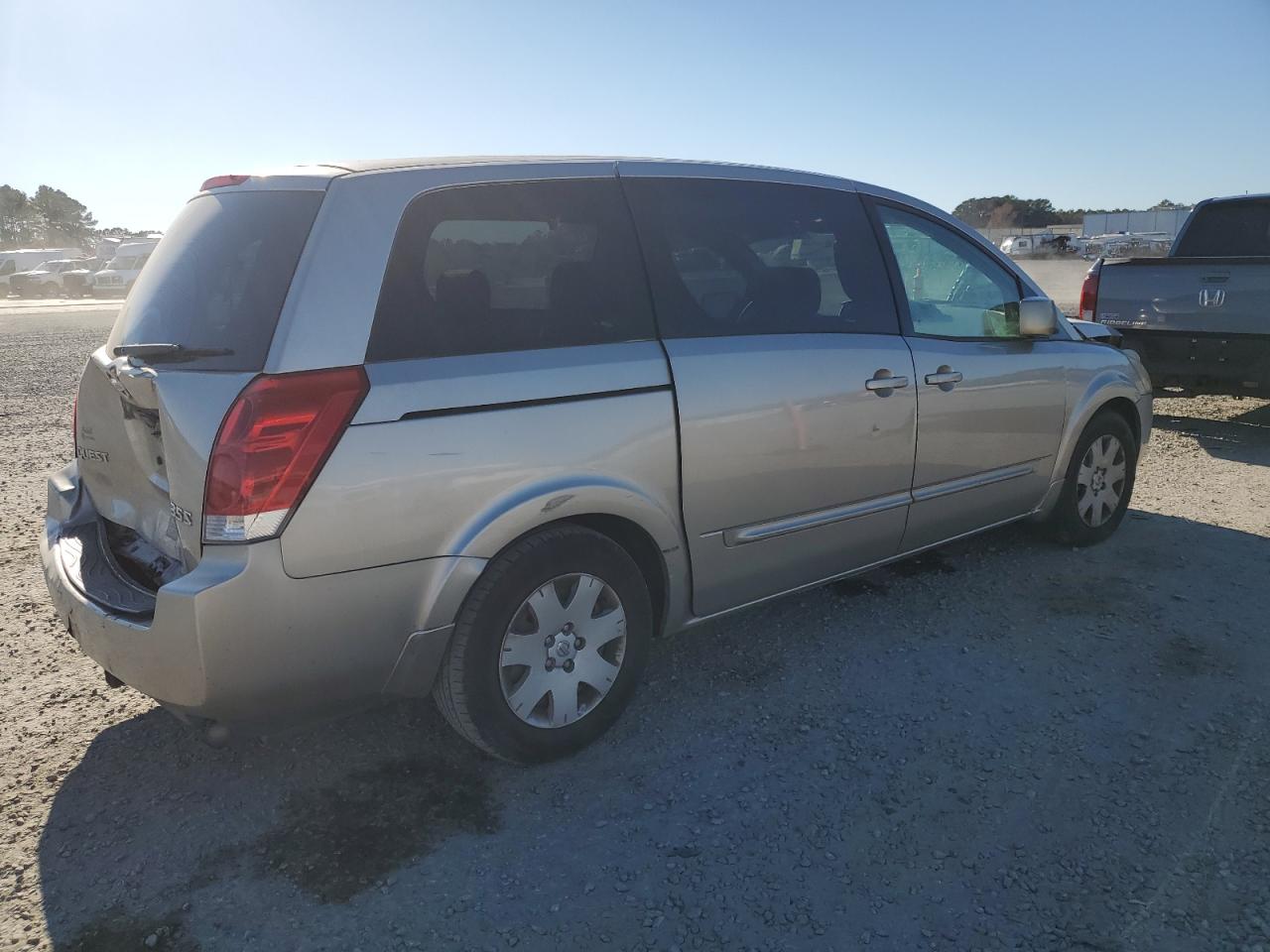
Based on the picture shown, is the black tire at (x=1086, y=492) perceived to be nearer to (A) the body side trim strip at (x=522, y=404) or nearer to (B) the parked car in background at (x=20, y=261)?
(A) the body side trim strip at (x=522, y=404)

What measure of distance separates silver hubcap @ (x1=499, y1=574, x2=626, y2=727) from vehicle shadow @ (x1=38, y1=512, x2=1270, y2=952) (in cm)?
22

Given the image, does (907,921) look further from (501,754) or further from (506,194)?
(506,194)

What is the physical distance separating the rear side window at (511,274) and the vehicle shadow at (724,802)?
1375mm

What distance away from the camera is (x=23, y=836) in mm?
2686

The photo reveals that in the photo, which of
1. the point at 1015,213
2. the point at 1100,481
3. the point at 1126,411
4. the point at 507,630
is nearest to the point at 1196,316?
the point at 1126,411

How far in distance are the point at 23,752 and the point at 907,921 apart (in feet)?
9.29

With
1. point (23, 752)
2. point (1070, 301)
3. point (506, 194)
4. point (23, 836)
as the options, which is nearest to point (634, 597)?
point (506, 194)

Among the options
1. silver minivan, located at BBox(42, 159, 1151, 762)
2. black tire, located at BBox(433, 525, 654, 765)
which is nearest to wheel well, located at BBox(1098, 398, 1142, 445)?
silver minivan, located at BBox(42, 159, 1151, 762)

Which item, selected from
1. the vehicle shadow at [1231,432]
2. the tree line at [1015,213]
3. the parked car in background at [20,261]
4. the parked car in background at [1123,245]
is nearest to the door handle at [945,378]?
the vehicle shadow at [1231,432]

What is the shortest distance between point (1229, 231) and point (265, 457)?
9089 mm

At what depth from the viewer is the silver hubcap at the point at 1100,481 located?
488 cm

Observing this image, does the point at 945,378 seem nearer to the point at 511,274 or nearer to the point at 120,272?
the point at 511,274

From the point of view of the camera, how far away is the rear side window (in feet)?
8.72

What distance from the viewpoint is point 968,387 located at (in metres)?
4.07
